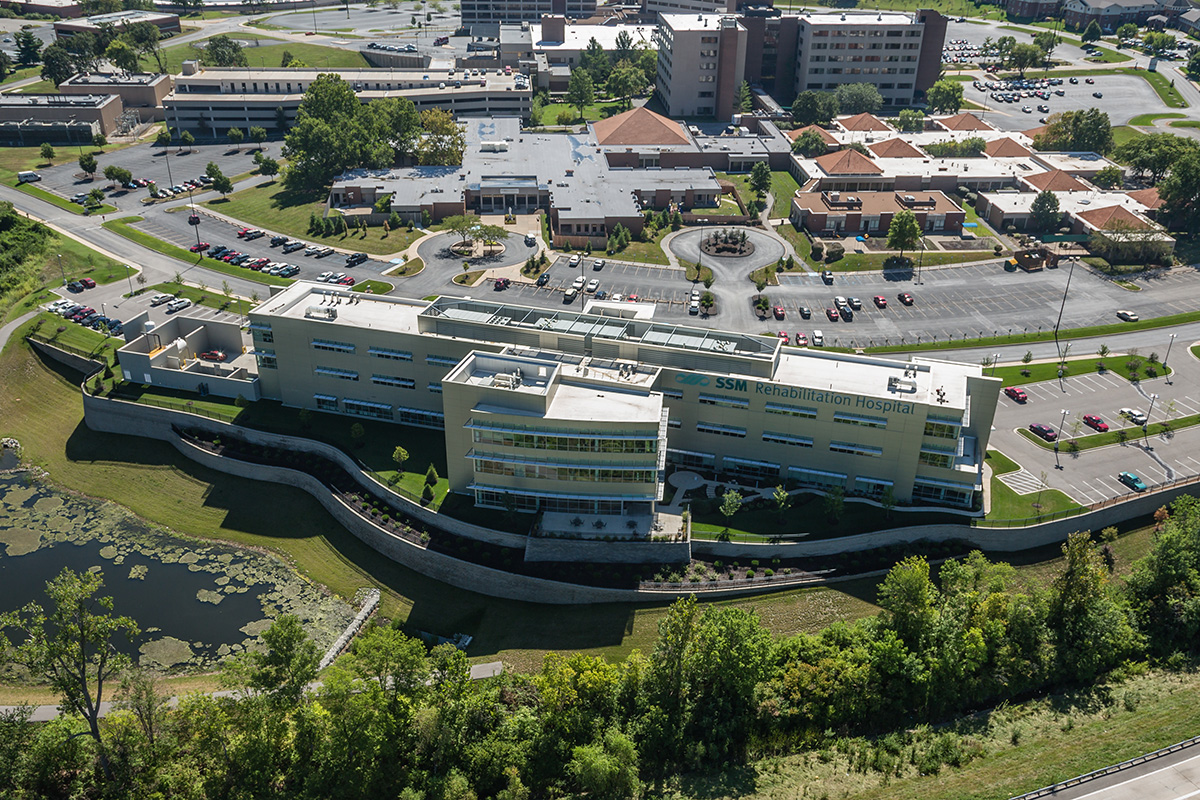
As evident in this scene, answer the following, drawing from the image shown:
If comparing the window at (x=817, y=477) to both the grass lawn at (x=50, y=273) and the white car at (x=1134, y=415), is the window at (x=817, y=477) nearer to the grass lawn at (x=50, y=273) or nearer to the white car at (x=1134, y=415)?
the white car at (x=1134, y=415)

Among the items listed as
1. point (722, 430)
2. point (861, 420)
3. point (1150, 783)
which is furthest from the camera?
point (722, 430)

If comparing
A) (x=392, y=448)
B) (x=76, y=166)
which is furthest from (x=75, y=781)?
(x=76, y=166)

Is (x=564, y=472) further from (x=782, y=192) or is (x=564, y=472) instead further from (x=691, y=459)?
(x=782, y=192)

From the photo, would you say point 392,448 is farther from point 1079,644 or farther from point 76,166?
point 76,166

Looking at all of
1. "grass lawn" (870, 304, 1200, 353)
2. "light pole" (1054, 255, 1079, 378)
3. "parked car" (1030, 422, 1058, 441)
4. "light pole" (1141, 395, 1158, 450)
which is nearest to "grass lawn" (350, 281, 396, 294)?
"grass lawn" (870, 304, 1200, 353)

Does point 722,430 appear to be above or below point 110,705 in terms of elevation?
above

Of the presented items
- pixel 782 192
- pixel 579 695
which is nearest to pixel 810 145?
pixel 782 192
